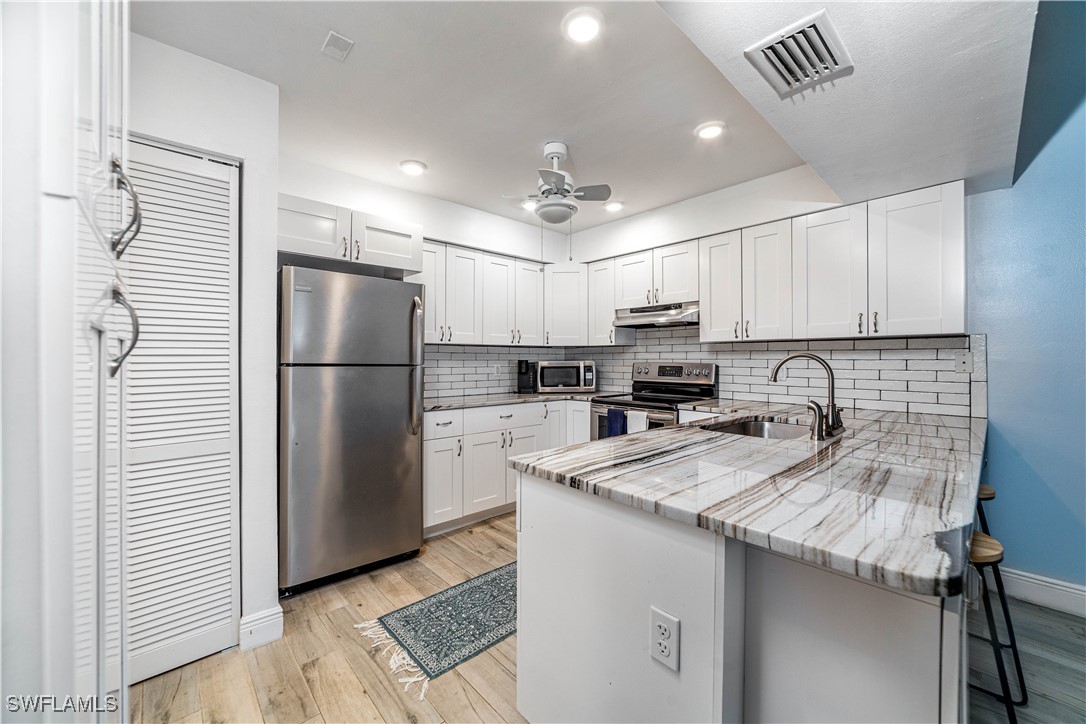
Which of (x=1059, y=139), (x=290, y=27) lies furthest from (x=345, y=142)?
(x=1059, y=139)

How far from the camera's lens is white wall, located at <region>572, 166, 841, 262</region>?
2.81m

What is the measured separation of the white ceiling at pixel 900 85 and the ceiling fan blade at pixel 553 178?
1121 mm

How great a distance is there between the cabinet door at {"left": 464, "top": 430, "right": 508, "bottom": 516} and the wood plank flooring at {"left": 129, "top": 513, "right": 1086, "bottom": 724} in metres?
1.10

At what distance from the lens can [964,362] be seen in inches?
97.0

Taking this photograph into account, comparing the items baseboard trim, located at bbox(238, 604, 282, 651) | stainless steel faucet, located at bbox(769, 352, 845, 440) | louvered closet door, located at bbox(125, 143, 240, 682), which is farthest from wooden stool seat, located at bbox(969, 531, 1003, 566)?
louvered closet door, located at bbox(125, 143, 240, 682)

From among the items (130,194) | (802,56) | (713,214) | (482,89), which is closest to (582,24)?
(482,89)

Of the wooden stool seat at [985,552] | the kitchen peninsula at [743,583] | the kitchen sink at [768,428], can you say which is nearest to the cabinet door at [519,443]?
the kitchen sink at [768,428]

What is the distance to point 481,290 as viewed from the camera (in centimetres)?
370

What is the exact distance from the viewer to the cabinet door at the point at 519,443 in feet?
11.5

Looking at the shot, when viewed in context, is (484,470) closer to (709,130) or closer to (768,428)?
(768,428)

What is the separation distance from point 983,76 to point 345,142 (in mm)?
2893

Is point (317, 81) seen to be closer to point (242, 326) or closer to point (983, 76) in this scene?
point (242, 326)

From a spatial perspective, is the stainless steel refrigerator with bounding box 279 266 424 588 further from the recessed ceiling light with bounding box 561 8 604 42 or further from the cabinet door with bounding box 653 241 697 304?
the cabinet door with bounding box 653 241 697 304

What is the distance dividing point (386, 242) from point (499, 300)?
1211mm
